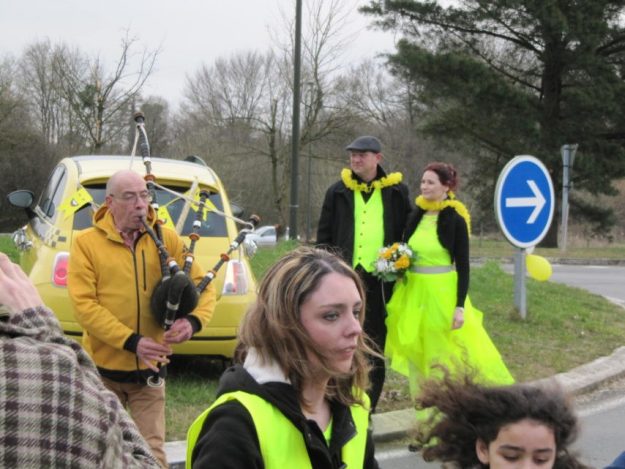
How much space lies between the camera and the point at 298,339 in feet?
7.22

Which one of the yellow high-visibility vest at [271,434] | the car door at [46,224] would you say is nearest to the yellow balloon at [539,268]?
the car door at [46,224]

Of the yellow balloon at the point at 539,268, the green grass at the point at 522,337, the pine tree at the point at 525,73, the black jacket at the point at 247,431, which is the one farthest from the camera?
the pine tree at the point at 525,73

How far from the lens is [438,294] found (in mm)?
5816

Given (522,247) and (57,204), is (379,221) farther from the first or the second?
(522,247)

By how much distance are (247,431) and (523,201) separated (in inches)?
290

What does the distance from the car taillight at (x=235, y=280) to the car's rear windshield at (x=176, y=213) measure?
1.16 ft

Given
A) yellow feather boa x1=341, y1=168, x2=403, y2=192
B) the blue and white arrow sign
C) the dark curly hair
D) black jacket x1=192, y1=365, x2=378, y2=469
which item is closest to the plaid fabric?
black jacket x1=192, y1=365, x2=378, y2=469

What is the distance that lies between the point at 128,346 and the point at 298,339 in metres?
2.01

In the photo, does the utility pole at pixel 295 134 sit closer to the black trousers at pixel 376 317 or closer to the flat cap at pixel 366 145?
the black trousers at pixel 376 317

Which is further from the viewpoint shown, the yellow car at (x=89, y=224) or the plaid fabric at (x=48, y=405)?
the yellow car at (x=89, y=224)

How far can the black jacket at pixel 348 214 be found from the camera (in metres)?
5.93

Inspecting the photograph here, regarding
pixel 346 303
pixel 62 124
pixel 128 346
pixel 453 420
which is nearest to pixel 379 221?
pixel 128 346

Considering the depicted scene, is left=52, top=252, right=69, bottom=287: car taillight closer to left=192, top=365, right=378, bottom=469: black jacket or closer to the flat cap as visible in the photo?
the flat cap

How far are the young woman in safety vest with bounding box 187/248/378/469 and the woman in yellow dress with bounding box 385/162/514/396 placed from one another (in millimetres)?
3379
